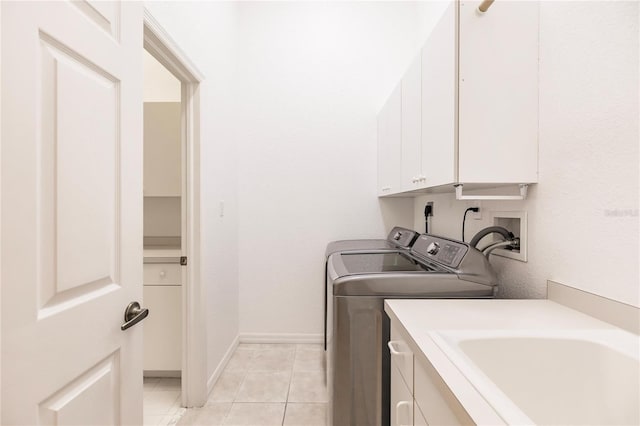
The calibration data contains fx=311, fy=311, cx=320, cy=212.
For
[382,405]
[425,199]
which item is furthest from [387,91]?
[382,405]

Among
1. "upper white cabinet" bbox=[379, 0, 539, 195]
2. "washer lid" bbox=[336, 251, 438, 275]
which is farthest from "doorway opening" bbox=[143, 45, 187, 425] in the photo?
"upper white cabinet" bbox=[379, 0, 539, 195]

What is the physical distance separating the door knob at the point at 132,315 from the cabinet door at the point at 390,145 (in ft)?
5.12

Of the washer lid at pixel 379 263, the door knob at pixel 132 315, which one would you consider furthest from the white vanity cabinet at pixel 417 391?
the door knob at pixel 132 315

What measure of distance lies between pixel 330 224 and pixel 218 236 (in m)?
0.99

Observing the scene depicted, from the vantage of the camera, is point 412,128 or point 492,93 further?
point 412,128

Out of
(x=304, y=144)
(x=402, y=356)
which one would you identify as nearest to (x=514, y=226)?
(x=402, y=356)

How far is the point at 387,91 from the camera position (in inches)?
107

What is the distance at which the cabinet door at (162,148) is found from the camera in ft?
7.68

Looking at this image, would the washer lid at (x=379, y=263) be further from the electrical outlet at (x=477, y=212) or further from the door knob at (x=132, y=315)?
the door knob at (x=132, y=315)

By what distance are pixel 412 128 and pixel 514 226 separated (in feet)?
2.30

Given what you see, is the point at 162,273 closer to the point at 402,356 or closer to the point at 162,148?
the point at 162,148

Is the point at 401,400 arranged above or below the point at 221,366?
above

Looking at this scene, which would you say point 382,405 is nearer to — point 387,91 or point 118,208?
point 118,208

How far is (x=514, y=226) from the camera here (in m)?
1.40
